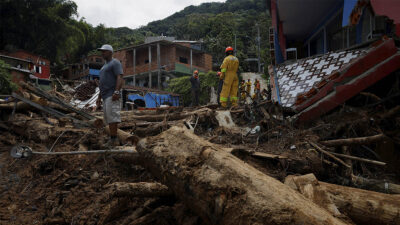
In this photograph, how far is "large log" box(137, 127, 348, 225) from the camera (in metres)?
1.65

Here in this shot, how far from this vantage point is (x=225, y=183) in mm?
1927

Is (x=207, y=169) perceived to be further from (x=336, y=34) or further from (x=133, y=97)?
(x=133, y=97)

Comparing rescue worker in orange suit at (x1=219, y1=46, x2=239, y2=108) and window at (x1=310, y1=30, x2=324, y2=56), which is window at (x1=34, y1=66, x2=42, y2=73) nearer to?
window at (x1=310, y1=30, x2=324, y2=56)

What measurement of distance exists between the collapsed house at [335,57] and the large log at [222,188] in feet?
14.0

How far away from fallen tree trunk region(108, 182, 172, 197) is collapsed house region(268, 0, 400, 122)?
4242 mm

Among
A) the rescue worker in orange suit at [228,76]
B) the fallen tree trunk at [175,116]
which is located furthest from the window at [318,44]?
the fallen tree trunk at [175,116]

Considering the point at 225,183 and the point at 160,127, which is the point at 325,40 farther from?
the point at 225,183

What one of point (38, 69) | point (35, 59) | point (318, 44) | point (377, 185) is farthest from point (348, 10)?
point (35, 59)

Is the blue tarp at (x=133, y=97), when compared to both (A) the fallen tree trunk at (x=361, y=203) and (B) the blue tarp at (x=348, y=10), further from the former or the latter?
(A) the fallen tree trunk at (x=361, y=203)

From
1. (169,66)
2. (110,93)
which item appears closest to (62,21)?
(169,66)

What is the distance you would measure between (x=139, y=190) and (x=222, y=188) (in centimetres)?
100

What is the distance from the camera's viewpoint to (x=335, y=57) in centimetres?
705

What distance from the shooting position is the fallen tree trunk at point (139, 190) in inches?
100

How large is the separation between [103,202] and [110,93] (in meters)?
2.37
